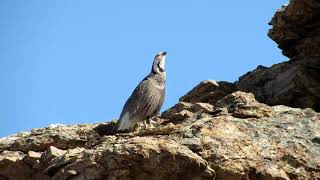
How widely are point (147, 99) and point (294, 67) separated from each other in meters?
3.75

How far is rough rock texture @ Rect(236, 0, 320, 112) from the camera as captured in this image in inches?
669

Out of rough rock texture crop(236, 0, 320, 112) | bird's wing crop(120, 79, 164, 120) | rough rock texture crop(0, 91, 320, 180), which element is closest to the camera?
rough rock texture crop(0, 91, 320, 180)

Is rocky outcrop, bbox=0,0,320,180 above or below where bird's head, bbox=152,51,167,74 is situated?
below

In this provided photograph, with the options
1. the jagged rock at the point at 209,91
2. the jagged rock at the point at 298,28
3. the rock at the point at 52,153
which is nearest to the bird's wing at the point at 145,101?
the jagged rock at the point at 209,91

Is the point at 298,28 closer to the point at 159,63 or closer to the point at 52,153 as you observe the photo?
the point at 159,63

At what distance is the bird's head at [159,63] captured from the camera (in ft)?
65.2

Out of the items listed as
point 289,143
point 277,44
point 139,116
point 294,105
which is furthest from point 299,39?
point 289,143

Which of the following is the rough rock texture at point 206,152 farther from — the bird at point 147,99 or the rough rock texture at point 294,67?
the bird at point 147,99

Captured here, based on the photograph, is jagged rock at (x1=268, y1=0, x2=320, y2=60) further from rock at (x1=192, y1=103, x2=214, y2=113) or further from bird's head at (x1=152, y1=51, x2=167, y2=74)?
rock at (x1=192, y1=103, x2=214, y2=113)

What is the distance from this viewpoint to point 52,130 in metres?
16.0

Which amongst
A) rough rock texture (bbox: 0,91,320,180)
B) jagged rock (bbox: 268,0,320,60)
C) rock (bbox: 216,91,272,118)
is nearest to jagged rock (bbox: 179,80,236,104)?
jagged rock (bbox: 268,0,320,60)

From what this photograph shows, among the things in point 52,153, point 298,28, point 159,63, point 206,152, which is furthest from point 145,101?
point 206,152

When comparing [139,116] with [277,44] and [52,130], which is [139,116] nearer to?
[52,130]

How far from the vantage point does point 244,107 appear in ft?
48.4
